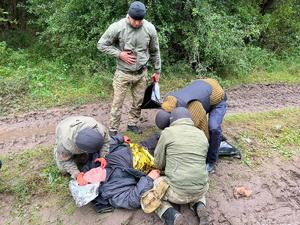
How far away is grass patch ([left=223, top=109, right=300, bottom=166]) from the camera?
595 centimetres

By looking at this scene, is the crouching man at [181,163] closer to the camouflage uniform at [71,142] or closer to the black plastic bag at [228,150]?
the camouflage uniform at [71,142]

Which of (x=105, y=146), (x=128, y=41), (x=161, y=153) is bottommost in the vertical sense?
(x=105, y=146)

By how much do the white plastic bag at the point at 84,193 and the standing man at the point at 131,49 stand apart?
145cm

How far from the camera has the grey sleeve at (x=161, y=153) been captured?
438 centimetres

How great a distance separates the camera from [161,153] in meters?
4.45

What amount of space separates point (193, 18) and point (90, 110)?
3.16 meters

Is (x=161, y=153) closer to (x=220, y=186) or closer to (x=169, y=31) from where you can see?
Answer: (x=220, y=186)

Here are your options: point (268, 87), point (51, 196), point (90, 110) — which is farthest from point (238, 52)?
point (51, 196)

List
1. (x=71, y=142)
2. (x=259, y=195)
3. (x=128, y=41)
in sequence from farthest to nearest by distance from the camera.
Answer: (x=128, y=41), (x=259, y=195), (x=71, y=142)

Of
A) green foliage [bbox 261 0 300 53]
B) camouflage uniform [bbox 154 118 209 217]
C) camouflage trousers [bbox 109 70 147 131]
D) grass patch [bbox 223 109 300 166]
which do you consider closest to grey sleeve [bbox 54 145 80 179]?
camouflage uniform [bbox 154 118 209 217]

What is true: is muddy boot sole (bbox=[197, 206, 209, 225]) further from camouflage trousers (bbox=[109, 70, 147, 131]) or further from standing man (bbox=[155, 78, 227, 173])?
camouflage trousers (bbox=[109, 70, 147, 131])

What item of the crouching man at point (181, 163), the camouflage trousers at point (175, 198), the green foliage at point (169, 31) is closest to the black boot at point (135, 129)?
the crouching man at point (181, 163)

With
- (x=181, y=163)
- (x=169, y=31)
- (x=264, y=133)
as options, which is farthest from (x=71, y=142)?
(x=169, y=31)

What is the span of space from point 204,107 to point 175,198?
128 cm
